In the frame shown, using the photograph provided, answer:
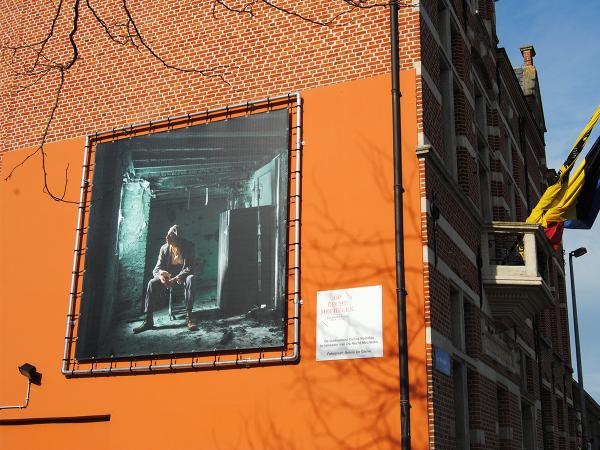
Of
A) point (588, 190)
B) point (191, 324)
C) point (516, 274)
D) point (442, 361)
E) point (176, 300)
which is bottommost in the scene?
point (442, 361)

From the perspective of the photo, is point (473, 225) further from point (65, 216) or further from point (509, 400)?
point (65, 216)

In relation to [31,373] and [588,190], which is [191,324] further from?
[588,190]

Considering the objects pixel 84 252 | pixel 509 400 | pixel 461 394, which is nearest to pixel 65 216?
pixel 84 252

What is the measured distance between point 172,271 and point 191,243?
2.01 ft

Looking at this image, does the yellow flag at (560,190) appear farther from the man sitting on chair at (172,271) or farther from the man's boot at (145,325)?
the man's boot at (145,325)

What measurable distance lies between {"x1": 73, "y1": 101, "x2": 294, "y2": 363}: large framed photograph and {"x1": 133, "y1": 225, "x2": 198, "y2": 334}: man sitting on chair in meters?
0.02

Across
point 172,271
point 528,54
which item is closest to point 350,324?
point 172,271

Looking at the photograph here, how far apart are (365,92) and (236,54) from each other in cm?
309

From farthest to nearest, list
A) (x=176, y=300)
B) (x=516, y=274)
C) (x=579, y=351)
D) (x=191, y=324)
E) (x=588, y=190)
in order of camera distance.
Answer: (x=579, y=351), (x=588, y=190), (x=516, y=274), (x=176, y=300), (x=191, y=324)

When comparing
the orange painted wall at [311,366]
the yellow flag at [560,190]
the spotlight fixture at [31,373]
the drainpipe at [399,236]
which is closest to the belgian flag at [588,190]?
the yellow flag at [560,190]

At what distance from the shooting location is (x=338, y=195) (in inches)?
576

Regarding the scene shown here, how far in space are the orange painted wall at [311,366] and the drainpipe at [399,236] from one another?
0.18m

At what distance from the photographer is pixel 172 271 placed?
1544 cm

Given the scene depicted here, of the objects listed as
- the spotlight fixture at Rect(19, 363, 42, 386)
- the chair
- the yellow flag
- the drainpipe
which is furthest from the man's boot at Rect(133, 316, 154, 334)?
the yellow flag
